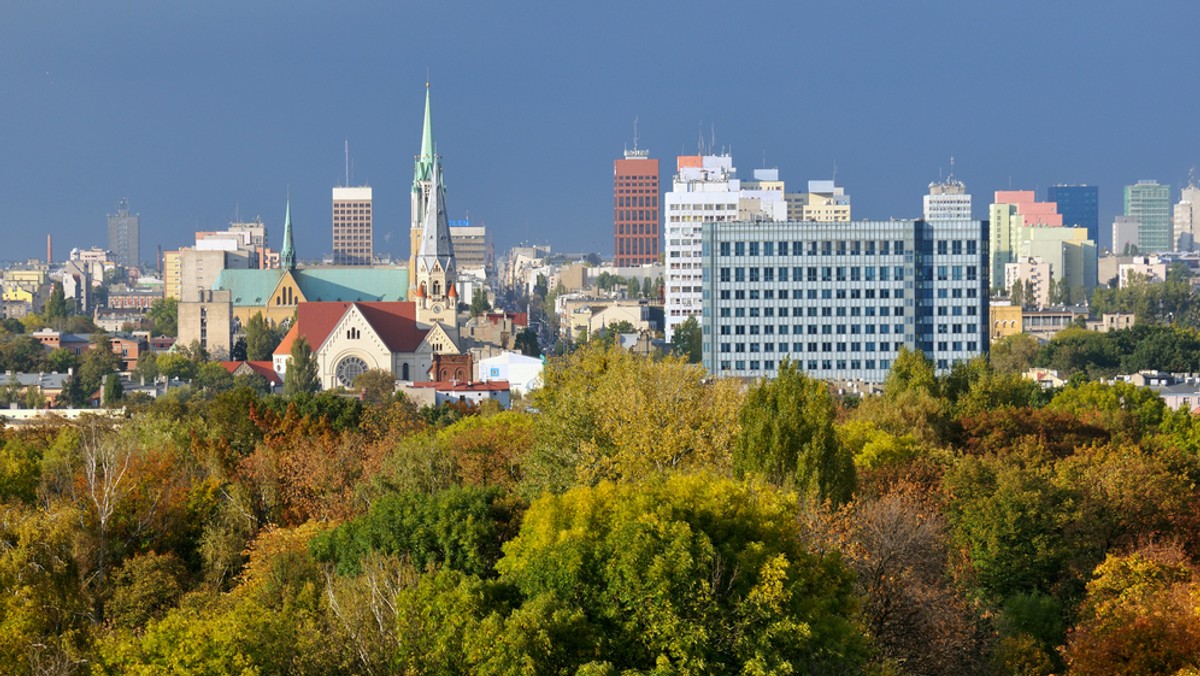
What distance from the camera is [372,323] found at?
123 metres

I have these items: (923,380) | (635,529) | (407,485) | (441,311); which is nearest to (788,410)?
(407,485)

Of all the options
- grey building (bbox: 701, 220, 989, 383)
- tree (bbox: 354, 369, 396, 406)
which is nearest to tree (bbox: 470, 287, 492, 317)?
tree (bbox: 354, 369, 396, 406)

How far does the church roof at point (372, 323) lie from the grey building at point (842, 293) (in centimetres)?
2051

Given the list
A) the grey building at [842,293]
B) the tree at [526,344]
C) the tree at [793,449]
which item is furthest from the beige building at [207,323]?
the tree at [793,449]

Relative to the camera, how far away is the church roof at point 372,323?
123188mm

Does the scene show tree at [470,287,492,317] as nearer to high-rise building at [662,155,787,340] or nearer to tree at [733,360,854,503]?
high-rise building at [662,155,787,340]

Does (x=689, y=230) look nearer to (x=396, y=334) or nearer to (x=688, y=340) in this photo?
(x=688, y=340)

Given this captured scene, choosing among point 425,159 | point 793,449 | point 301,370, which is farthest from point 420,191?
point 793,449

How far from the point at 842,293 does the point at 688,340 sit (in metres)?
26.4

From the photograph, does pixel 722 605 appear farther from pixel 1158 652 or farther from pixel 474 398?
pixel 474 398

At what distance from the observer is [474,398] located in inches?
3989

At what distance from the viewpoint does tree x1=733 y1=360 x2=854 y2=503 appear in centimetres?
3928

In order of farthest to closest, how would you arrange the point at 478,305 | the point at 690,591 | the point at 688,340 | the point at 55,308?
the point at 55,308 < the point at 478,305 < the point at 688,340 < the point at 690,591

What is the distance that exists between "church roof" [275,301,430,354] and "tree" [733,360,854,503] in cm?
8255
